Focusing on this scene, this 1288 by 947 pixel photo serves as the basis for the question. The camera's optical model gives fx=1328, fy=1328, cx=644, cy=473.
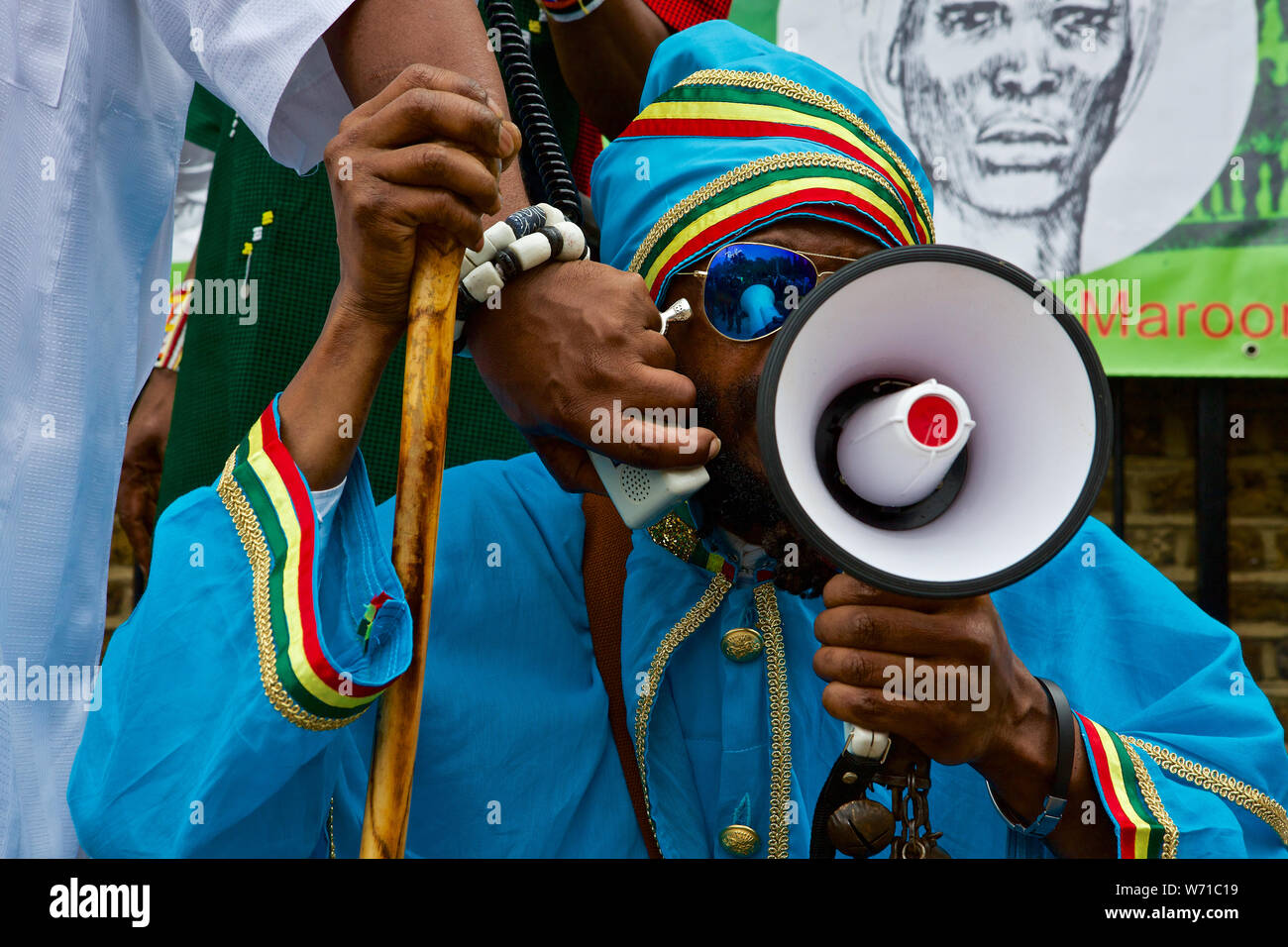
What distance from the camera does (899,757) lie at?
61.7 inches

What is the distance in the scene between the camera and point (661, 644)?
1.92 meters

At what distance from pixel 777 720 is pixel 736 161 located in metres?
0.85

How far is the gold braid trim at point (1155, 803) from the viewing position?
5.69 feet

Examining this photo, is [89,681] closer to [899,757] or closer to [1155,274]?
[899,757]

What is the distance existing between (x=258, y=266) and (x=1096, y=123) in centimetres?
259

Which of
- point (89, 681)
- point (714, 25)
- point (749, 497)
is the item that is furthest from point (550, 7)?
point (89, 681)

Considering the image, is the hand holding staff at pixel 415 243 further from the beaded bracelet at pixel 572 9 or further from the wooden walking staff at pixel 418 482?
the beaded bracelet at pixel 572 9

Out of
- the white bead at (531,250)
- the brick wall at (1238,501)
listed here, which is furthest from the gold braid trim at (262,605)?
the brick wall at (1238,501)

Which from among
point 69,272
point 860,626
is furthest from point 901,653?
point 69,272

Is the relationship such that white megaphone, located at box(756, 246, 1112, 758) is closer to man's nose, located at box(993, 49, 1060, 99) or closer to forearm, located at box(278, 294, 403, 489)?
forearm, located at box(278, 294, 403, 489)

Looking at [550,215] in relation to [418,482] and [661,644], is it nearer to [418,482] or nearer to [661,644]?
[418,482]

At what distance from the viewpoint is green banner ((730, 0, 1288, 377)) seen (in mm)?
4039

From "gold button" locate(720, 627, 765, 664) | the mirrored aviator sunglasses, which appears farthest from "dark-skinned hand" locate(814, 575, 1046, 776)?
the mirrored aviator sunglasses

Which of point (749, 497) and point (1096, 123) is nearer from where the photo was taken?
point (749, 497)
